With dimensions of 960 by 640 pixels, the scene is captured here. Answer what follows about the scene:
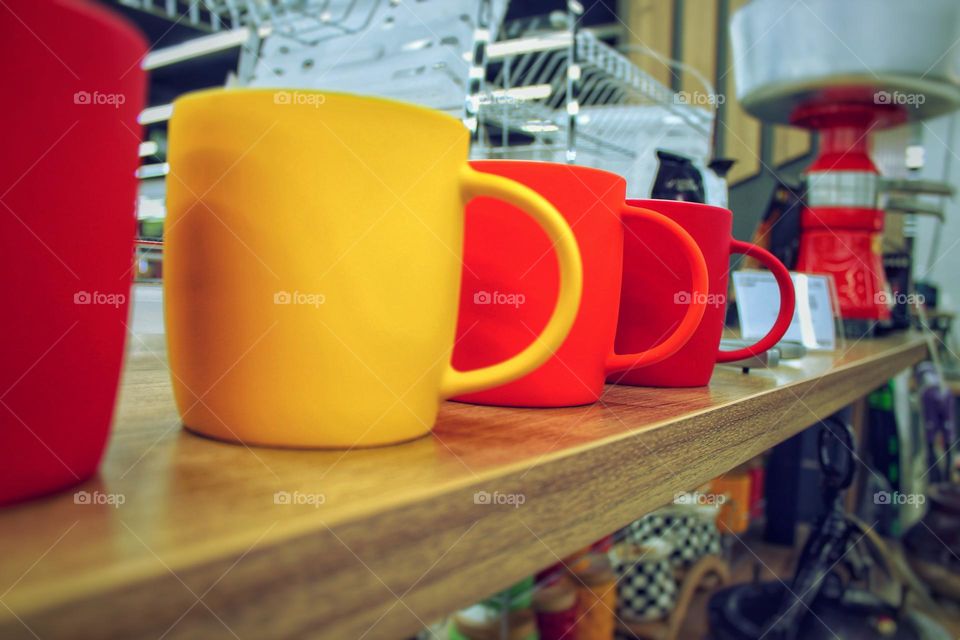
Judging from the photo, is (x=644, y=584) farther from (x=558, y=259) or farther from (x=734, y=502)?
(x=558, y=259)

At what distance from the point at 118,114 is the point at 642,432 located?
0.86ft

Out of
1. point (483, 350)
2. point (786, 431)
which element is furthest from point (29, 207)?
point (786, 431)

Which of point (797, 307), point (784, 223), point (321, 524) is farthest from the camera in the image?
point (784, 223)

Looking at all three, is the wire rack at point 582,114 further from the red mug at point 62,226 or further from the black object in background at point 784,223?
the red mug at point 62,226

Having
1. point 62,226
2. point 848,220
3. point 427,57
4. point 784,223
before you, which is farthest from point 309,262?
point 848,220

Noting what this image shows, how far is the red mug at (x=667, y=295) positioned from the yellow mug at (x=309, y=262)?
9.9 inches

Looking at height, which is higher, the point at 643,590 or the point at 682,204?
the point at 682,204

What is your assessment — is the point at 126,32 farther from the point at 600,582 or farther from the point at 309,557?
the point at 600,582

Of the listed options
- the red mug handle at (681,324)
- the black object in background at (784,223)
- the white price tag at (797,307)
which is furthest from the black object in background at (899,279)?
the red mug handle at (681,324)

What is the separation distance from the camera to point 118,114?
0.77 feet

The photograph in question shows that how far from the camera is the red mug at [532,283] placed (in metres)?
0.43

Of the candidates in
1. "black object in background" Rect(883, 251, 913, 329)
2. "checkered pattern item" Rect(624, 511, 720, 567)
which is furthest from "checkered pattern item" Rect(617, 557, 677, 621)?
"black object in background" Rect(883, 251, 913, 329)

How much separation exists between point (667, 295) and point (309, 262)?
0.34 metres

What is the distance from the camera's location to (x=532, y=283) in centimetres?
43
